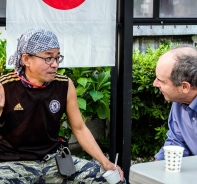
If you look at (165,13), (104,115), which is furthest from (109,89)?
(165,13)

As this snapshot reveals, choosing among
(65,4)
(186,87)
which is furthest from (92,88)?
(186,87)

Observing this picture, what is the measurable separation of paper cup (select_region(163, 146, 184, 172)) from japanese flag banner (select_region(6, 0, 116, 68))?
6.54 feet

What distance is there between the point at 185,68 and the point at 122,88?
1.33m

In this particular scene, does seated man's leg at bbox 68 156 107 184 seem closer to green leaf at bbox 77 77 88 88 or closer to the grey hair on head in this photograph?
the grey hair on head

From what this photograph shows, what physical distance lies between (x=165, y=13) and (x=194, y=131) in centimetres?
349

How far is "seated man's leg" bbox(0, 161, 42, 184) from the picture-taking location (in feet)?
11.8

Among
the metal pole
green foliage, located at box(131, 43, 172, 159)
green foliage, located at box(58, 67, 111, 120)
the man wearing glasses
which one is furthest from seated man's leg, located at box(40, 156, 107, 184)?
green foliage, located at box(131, 43, 172, 159)

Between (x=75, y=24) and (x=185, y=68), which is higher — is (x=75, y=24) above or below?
above

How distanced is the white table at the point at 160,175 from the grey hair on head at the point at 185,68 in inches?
28.7

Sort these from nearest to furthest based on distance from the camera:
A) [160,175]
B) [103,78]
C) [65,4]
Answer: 1. [160,175]
2. [65,4]
3. [103,78]

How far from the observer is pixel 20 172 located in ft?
12.1

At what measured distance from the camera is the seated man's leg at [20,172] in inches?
142

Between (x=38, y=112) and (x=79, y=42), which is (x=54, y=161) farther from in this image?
(x=79, y=42)

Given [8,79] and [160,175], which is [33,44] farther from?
[160,175]
